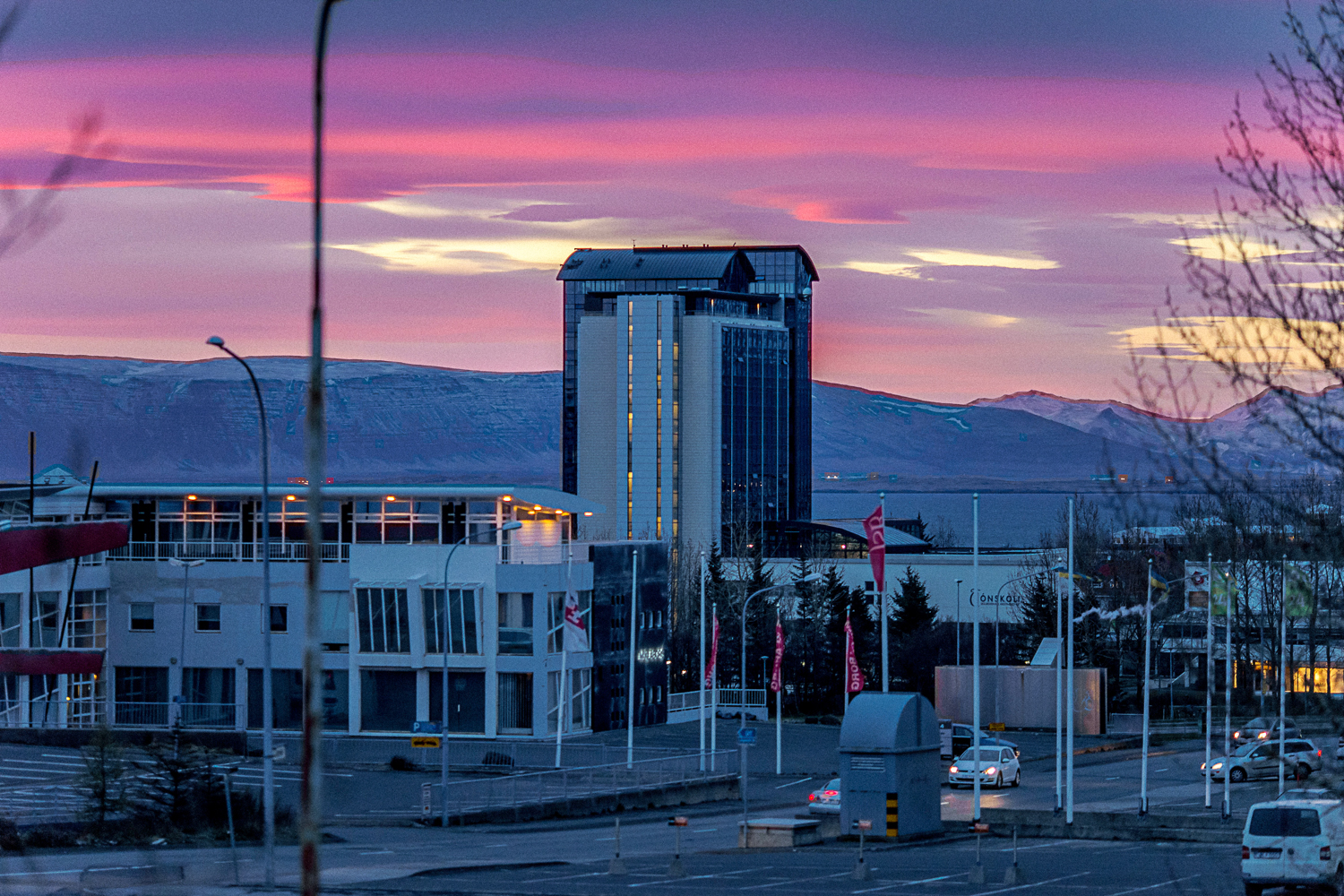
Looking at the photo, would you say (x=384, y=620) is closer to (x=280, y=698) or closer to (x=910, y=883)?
(x=280, y=698)

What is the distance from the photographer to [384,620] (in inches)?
2879

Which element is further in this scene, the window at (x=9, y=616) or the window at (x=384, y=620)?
the window at (x=384, y=620)

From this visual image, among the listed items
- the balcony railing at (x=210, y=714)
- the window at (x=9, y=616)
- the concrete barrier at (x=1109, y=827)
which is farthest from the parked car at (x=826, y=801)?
the window at (x=9, y=616)

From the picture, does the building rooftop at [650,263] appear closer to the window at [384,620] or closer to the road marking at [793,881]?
the window at [384,620]

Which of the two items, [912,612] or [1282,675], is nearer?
[1282,675]

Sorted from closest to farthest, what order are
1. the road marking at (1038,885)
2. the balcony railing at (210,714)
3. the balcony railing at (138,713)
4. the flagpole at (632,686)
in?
the road marking at (1038,885) → the flagpole at (632,686) → the balcony railing at (210,714) → the balcony railing at (138,713)

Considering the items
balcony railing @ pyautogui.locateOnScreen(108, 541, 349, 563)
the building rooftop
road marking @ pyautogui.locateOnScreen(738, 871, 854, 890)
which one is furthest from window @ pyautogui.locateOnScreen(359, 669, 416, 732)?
the building rooftop

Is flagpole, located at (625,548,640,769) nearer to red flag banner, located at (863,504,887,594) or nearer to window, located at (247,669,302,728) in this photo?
window, located at (247,669,302,728)

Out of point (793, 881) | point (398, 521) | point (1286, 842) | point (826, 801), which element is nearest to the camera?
point (1286, 842)

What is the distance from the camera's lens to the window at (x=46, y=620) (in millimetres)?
69688

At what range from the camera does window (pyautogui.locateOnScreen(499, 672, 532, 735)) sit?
72375 millimetres

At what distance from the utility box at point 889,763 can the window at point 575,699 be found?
31689 mm

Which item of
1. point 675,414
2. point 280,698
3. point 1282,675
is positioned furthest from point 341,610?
point 675,414

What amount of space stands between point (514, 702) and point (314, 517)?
61.6 meters
